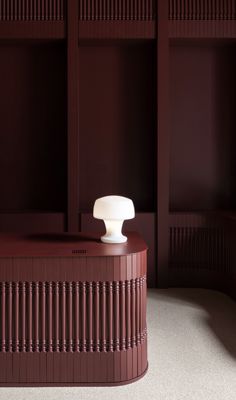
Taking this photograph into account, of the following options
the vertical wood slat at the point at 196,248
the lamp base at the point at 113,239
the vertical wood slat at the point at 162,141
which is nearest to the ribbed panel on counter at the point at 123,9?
the vertical wood slat at the point at 162,141

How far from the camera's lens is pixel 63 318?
11.0 feet

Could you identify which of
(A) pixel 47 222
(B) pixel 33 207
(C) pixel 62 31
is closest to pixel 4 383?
(A) pixel 47 222

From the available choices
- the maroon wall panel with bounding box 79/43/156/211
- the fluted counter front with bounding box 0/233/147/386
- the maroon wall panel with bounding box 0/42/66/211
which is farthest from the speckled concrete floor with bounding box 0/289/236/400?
the maroon wall panel with bounding box 0/42/66/211

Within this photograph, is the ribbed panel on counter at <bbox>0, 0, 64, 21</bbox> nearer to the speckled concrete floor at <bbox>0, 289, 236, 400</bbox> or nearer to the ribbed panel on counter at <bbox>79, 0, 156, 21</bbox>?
the ribbed panel on counter at <bbox>79, 0, 156, 21</bbox>

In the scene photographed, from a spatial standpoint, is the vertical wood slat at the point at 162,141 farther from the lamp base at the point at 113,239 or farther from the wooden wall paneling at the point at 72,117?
the lamp base at the point at 113,239

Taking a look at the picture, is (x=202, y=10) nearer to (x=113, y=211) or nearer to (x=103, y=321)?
(x=113, y=211)

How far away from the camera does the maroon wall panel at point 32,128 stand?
6586 mm

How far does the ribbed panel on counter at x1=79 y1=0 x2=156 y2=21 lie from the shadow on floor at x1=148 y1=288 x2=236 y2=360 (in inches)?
142

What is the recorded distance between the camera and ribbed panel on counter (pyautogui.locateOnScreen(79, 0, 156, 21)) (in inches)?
243

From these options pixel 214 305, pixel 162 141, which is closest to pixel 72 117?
pixel 162 141

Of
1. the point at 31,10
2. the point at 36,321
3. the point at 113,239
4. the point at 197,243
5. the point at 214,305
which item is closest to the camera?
the point at 36,321

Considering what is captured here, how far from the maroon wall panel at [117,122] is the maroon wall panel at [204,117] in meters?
0.35

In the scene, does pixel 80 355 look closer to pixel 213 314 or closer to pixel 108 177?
pixel 213 314

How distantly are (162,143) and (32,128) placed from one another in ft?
6.13
